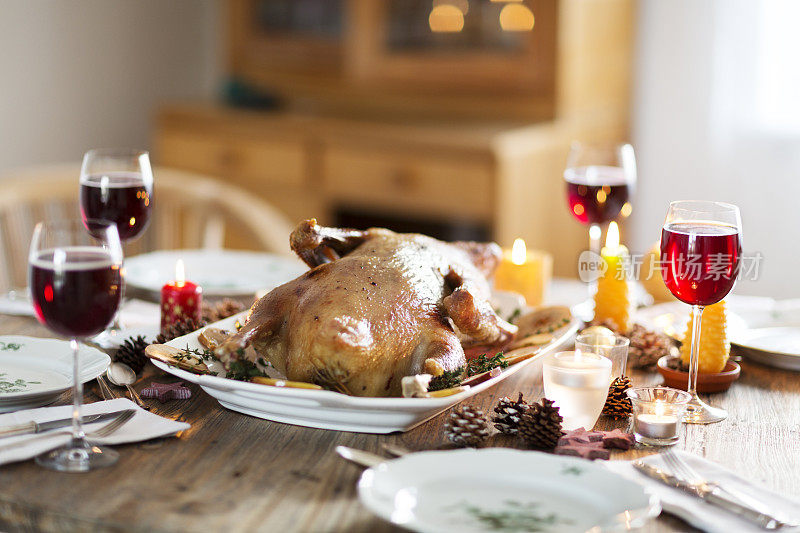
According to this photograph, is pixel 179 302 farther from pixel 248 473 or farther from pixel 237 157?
pixel 237 157

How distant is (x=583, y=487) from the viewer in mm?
853

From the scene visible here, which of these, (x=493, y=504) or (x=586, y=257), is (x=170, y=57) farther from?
(x=493, y=504)

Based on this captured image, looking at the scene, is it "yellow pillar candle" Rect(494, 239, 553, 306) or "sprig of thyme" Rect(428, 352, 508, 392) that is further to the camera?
"yellow pillar candle" Rect(494, 239, 553, 306)

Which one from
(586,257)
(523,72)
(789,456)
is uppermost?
(523,72)

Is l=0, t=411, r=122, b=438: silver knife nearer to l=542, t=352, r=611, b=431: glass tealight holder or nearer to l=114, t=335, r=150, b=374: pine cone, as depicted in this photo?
l=114, t=335, r=150, b=374: pine cone

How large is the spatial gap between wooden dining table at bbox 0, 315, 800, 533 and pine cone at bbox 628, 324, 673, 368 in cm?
13

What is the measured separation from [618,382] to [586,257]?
0.43 metres

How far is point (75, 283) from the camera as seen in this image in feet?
2.90

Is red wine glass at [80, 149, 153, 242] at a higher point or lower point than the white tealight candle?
higher

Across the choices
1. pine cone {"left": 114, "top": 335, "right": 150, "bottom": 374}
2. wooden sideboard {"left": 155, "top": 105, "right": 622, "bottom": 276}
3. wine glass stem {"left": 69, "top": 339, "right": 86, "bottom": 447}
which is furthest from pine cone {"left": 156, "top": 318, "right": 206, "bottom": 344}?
wooden sideboard {"left": 155, "top": 105, "right": 622, "bottom": 276}

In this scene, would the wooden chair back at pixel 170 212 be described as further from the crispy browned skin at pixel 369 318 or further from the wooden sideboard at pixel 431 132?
the crispy browned skin at pixel 369 318

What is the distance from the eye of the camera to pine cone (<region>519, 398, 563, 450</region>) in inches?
39.1

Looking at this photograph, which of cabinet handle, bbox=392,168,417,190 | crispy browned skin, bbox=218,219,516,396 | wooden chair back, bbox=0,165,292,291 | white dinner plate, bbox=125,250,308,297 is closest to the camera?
crispy browned skin, bbox=218,219,516,396

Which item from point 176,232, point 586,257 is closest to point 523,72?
point 176,232
